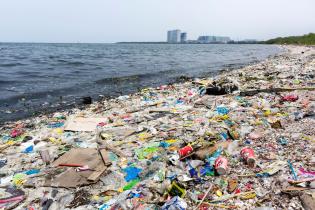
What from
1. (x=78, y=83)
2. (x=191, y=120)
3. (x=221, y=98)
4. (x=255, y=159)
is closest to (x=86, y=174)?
(x=255, y=159)

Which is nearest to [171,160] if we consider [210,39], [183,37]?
[183,37]

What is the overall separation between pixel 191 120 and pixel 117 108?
3.20m

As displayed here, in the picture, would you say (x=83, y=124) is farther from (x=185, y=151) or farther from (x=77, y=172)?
(x=185, y=151)

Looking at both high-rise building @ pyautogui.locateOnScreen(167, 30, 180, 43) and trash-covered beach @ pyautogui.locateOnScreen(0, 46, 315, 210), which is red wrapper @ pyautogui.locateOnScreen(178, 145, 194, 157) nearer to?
trash-covered beach @ pyautogui.locateOnScreen(0, 46, 315, 210)

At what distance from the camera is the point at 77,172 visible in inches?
162

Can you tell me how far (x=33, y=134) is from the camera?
6523 millimetres

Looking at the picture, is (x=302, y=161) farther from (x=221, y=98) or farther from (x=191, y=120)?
(x=221, y=98)

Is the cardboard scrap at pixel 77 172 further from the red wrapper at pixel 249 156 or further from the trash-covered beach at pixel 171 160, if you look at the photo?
the red wrapper at pixel 249 156

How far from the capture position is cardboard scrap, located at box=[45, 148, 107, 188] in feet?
12.7

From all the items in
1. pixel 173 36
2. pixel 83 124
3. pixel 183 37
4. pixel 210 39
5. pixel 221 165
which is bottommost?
pixel 83 124

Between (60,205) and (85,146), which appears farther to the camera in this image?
(85,146)

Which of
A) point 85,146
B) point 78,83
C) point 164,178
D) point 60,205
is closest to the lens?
point 60,205

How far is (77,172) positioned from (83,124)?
9.13ft

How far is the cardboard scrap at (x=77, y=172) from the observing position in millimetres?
3873
